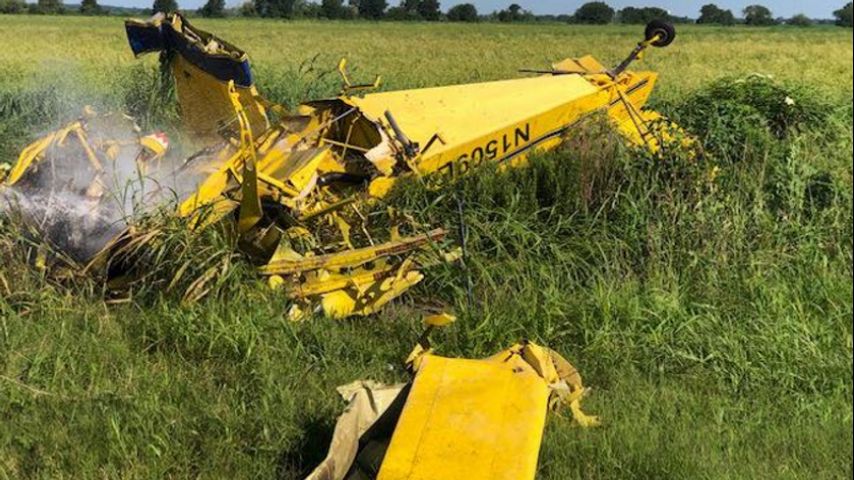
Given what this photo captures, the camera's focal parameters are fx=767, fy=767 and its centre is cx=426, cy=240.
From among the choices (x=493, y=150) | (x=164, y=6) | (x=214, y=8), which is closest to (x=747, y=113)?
(x=493, y=150)

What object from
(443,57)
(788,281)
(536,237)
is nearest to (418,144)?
(536,237)

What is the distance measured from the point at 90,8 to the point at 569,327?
935cm

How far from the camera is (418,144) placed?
5.22 meters

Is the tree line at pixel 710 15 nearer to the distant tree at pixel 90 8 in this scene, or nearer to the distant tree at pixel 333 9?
the distant tree at pixel 333 9

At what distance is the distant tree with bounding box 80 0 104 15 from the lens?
10303mm

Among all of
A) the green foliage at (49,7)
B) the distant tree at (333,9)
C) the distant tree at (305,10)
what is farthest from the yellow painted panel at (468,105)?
the green foliage at (49,7)

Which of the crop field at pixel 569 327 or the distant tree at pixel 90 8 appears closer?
the crop field at pixel 569 327

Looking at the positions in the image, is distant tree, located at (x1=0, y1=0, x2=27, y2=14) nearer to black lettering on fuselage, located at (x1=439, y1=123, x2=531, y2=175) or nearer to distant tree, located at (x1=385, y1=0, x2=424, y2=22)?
distant tree, located at (x1=385, y1=0, x2=424, y2=22)

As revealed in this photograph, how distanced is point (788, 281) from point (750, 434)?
1670 millimetres

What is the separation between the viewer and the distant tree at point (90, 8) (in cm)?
1030

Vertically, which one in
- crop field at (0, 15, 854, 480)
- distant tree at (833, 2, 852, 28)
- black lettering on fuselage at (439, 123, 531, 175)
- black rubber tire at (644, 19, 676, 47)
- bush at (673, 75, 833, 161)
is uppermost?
distant tree at (833, 2, 852, 28)

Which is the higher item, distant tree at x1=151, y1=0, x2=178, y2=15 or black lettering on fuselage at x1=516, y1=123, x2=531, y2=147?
distant tree at x1=151, y1=0, x2=178, y2=15

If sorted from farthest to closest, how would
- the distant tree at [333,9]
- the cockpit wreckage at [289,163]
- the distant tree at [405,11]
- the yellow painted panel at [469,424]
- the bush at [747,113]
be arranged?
the distant tree at [333,9], the distant tree at [405,11], the bush at [747,113], the cockpit wreckage at [289,163], the yellow painted panel at [469,424]

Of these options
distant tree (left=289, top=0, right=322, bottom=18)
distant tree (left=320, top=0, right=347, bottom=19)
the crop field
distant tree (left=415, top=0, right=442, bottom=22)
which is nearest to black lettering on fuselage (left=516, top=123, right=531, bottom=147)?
the crop field
